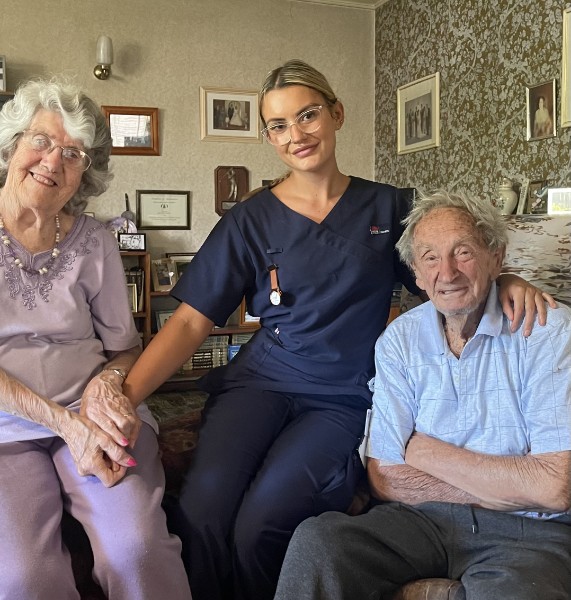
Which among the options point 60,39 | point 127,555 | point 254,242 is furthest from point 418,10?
point 127,555

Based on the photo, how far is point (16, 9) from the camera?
425 cm

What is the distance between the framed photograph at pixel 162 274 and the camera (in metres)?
4.59

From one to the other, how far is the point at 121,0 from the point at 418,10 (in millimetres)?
1985

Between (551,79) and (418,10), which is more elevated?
(418,10)

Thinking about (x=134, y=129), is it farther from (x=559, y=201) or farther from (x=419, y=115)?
(x=559, y=201)

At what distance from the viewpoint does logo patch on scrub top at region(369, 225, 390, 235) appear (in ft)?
5.80

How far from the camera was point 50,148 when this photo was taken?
4.98ft

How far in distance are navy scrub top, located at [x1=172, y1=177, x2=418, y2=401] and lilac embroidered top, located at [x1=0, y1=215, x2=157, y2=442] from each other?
0.24 meters

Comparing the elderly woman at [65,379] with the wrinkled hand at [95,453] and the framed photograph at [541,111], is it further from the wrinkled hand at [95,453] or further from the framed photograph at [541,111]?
the framed photograph at [541,111]

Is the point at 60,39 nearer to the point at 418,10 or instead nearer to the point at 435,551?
the point at 418,10

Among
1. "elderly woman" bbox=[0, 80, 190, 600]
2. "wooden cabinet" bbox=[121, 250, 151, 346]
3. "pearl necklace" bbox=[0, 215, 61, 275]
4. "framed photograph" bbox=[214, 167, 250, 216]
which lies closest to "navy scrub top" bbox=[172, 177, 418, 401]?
"elderly woman" bbox=[0, 80, 190, 600]

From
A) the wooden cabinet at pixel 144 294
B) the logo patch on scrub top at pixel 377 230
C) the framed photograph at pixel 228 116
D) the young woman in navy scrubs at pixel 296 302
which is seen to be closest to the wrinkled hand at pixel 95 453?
the young woman in navy scrubs at pixel 296 302

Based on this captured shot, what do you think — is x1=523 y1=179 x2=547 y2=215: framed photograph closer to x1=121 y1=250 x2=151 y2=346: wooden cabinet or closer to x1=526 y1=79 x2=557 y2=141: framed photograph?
x1=526 y1=79 x2=557 y2=141: framed photograph

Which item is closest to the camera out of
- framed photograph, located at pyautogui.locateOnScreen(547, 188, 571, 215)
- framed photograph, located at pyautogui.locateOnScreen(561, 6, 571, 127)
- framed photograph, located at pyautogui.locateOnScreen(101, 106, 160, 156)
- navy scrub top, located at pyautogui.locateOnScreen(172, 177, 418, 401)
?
navy scrub top, located at pyautogui.locateOnScreen(172, 177, 418, 401)
